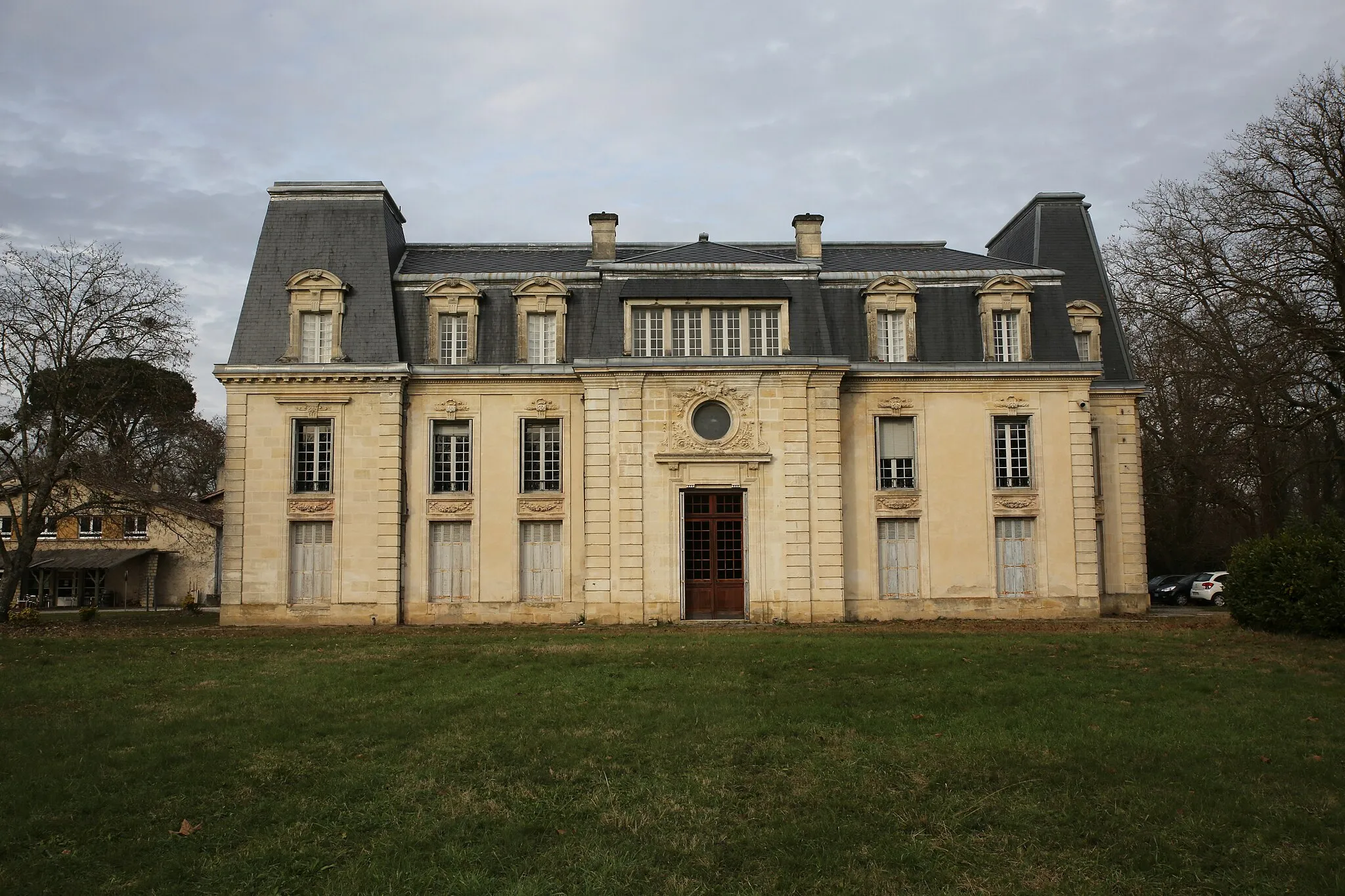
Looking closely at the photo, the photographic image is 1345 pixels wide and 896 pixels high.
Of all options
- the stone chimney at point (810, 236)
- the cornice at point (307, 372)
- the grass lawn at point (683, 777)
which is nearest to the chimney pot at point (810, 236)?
the stone chimney at point (810, 236)

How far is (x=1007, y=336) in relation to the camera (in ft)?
89.2

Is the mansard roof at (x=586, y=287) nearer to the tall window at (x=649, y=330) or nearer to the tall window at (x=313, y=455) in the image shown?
the tall window at (x=649, y=330)

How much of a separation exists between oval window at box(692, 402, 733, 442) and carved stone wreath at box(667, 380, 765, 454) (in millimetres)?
174

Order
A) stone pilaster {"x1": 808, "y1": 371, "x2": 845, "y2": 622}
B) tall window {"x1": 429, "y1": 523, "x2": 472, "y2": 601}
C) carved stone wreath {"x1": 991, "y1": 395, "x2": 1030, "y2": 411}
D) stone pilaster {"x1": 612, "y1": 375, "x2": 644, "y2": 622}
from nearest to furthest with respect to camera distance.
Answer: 1. stone pilaster {"x1": 612, "y1": 375, "x2": 644, "y2": 622}
2. stone pilaster {"x1": 808, "y1": 371, "x2": 845, "y2": 622}
3. tall window {"x1": 429, "y1": 523, "x2": 472, "y2": 601}
4. carved stone wreath {"x1": 991, "y1": 395, "x2": 1030, "y2": 411}

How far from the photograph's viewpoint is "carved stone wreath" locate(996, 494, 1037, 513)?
26.5 metres

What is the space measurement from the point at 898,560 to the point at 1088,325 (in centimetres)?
934

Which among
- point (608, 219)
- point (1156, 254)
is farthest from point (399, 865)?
point (1156, 254)

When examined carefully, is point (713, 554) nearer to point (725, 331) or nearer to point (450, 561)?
point (725, 331)

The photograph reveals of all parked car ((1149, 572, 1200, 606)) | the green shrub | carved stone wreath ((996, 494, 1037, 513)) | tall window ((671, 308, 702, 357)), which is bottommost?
parked car ((1149, 572, 1200, 606))

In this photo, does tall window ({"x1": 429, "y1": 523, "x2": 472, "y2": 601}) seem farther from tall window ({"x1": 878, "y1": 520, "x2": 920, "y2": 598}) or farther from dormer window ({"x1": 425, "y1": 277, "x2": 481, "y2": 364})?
tall window ({"x1": 878, "y1": 520, "x2": 920, "y2": 598})

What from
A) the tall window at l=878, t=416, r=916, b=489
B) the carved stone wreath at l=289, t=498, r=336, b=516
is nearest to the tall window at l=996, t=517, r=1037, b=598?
the tall window at l=878, t=416, r=916, b=489

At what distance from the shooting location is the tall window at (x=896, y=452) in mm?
26812

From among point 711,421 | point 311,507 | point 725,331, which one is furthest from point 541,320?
point 311,507

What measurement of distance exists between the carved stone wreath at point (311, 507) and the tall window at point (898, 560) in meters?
14.2
